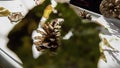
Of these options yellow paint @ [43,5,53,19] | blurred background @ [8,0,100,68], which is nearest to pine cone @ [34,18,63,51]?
yellow paint @ [43,5,53,19]

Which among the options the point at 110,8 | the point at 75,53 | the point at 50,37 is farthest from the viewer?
the point at 110,8

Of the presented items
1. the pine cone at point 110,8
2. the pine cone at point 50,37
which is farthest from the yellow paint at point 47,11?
the pine cone at point 110,8

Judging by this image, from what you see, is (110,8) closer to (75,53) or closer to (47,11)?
(47,11)

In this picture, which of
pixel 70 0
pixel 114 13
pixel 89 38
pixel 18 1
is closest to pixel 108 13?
pixel 114 13

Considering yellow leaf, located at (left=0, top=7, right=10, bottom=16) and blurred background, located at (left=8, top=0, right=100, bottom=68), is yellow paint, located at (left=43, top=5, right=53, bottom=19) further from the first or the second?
blurred background, located at (left=8, top=0, right=100, bottom=68)

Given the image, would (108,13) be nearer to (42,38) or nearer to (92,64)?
(42,38)

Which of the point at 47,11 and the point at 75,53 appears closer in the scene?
the point at 75,53

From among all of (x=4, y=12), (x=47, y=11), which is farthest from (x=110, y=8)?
(x=4, y=12)

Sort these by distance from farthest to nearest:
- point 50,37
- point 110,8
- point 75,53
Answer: point 110,8, point 50,37, point 75,53
